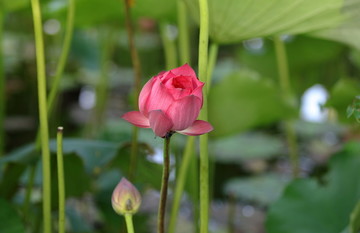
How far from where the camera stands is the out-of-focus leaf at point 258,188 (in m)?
1.50

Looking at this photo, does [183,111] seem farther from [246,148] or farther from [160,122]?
[246,148]

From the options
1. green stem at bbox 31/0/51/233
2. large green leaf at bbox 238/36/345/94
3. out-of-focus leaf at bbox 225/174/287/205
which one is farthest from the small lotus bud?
large green leaf at bbox 238/36/345/94

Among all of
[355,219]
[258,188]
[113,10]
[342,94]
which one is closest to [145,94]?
[355,219]

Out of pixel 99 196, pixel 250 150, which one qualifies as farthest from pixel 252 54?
pixel 99 196

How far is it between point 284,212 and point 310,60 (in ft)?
3.08

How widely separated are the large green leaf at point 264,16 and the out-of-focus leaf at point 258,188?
82cm

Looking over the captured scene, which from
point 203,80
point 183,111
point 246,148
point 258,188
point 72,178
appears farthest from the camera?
point 246,148

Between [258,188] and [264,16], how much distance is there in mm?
968

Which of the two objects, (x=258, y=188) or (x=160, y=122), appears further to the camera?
(x=258, y=188)

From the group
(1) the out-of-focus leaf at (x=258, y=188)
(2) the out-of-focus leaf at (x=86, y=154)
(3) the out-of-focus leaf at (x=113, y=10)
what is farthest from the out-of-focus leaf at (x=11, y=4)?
(1) the out-of-focus leaf at (x=258, y=188)

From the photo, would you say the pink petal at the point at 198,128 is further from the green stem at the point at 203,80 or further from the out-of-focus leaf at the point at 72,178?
the out-of-focus leaf at the point at 72,178

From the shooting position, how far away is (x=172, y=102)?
0.44 metres

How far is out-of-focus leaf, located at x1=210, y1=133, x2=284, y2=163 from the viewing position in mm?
1921

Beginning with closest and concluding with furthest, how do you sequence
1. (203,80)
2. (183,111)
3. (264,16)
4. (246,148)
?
(183,111), (203,80), (264,16), (246,148)
